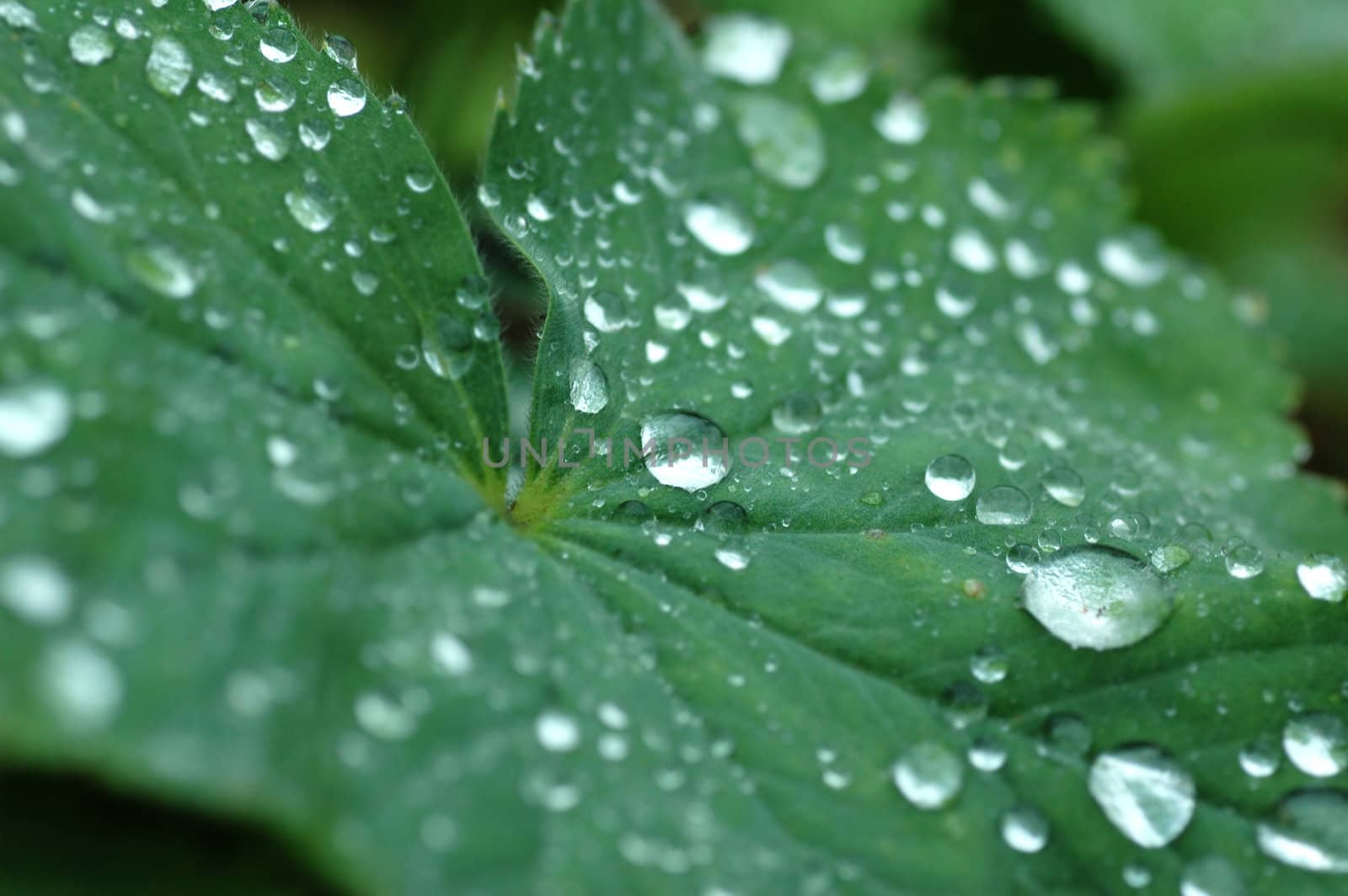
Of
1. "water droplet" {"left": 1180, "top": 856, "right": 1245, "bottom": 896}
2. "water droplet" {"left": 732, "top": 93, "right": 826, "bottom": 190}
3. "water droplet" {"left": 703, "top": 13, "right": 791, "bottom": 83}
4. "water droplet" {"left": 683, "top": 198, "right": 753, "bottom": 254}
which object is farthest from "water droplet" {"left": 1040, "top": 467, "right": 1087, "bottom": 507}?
"water droplet" {"left": 703, "top": 13, "right": 791, "bottom": 83}

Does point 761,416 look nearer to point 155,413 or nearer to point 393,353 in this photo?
point 393,353

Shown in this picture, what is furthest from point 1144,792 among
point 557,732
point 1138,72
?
point 1138,72

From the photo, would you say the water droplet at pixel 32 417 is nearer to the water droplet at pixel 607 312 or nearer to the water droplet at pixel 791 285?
the water droplet at pixel 607 312

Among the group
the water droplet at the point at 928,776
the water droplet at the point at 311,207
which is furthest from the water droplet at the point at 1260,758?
the water droplet at the point at 311,207

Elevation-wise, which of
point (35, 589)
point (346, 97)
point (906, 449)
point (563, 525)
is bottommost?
point (563, 525)

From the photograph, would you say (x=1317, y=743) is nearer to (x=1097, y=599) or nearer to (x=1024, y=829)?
(x=1097, y=599)

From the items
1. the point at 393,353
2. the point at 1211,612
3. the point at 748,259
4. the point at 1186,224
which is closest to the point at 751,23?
the point at 748,259
